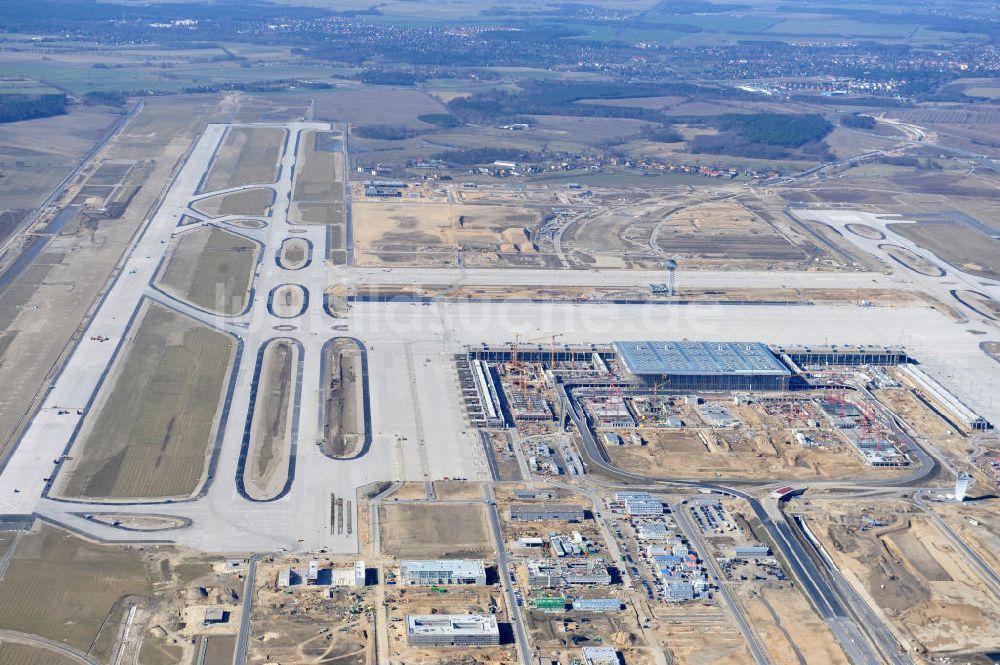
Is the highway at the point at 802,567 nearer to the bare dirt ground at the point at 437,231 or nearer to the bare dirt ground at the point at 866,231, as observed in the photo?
the bare dirt ground at the point at 437,231

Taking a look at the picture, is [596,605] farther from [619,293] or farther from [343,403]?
[619,293]

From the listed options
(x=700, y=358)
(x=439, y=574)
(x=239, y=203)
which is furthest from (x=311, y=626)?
(x=239, y=203)

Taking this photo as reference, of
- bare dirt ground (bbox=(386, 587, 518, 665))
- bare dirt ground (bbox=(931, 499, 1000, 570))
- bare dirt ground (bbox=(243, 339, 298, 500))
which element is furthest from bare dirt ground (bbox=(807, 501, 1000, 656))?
bare dirt ground (bbox=(243, 339, 298, 500))

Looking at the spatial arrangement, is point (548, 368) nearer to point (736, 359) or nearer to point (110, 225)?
point (736, 359)

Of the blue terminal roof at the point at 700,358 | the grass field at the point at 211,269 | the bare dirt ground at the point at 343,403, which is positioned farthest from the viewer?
the grass field at the point at 211,269

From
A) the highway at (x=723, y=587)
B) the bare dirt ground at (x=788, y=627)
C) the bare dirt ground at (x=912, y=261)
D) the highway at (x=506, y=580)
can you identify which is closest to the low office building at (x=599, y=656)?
the highway at (x=506, y=580)
